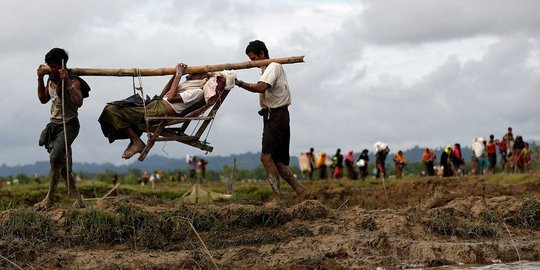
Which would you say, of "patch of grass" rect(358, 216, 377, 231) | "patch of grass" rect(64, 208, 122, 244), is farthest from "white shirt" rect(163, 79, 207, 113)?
"patch of grass" rect(358, 216, 377, 231)

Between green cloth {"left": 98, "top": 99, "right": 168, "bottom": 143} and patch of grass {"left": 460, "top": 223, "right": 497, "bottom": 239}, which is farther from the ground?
green cloth {"left": 98, "top": 99, "right": 168, "bottom": 143}

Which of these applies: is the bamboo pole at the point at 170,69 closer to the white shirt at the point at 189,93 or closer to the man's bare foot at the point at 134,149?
the white shirt at the point at 189,93

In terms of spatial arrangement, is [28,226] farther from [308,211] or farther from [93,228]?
[308,211]

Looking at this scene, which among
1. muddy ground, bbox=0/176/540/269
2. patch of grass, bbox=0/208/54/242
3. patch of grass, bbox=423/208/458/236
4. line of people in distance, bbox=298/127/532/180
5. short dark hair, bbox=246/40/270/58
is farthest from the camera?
line of people in distance, bbox=298/127/532/180

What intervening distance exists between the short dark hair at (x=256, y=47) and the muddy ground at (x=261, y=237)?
1864 mm

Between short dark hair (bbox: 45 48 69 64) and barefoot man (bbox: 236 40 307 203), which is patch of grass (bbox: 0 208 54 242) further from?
barefoot man (bbox: 236 40 307 203)

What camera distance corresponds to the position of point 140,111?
945 cm

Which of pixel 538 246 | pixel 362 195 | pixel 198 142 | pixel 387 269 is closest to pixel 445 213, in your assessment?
pixel 538 246

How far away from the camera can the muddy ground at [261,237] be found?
8.11 m

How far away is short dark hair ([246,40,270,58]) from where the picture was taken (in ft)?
33.0

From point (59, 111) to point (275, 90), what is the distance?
8.40 ft

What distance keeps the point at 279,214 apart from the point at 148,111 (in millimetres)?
1900

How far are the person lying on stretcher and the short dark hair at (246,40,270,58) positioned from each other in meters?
0.85

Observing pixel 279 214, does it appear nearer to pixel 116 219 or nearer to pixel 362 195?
pixel 116 219
